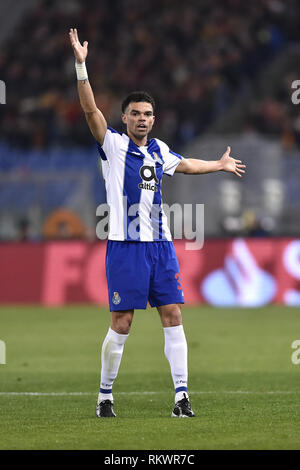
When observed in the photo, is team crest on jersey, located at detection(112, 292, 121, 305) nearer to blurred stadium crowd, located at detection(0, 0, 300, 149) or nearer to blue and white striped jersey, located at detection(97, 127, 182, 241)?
blue and white striped jersey, located at detection(97, 127, 182, 241)

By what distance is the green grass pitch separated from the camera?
6109 mm

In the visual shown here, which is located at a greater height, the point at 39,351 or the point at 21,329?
the point at 21,329

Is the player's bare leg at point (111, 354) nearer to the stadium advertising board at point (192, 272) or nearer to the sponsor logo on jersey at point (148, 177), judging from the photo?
the sponsor logo on jersey at point (148, 177)

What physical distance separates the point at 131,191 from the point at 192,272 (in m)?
11.6

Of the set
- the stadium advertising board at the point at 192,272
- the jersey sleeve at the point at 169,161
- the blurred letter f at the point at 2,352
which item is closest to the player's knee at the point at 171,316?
the jersey sleeve at the point at 169,161

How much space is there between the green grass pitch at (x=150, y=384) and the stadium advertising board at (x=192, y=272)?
4.06 ft

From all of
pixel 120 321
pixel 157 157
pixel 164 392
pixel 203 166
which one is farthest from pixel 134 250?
pixel 164 392

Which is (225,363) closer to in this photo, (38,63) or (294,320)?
(294,320)

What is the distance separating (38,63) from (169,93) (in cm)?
515

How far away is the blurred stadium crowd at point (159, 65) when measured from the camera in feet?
80.8

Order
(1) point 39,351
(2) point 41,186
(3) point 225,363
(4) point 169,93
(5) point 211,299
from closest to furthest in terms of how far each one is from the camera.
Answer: (3) point 225,363, (1) point 39,351, (5) point 211,299, (2) point 41,186, (4) point 169,93
